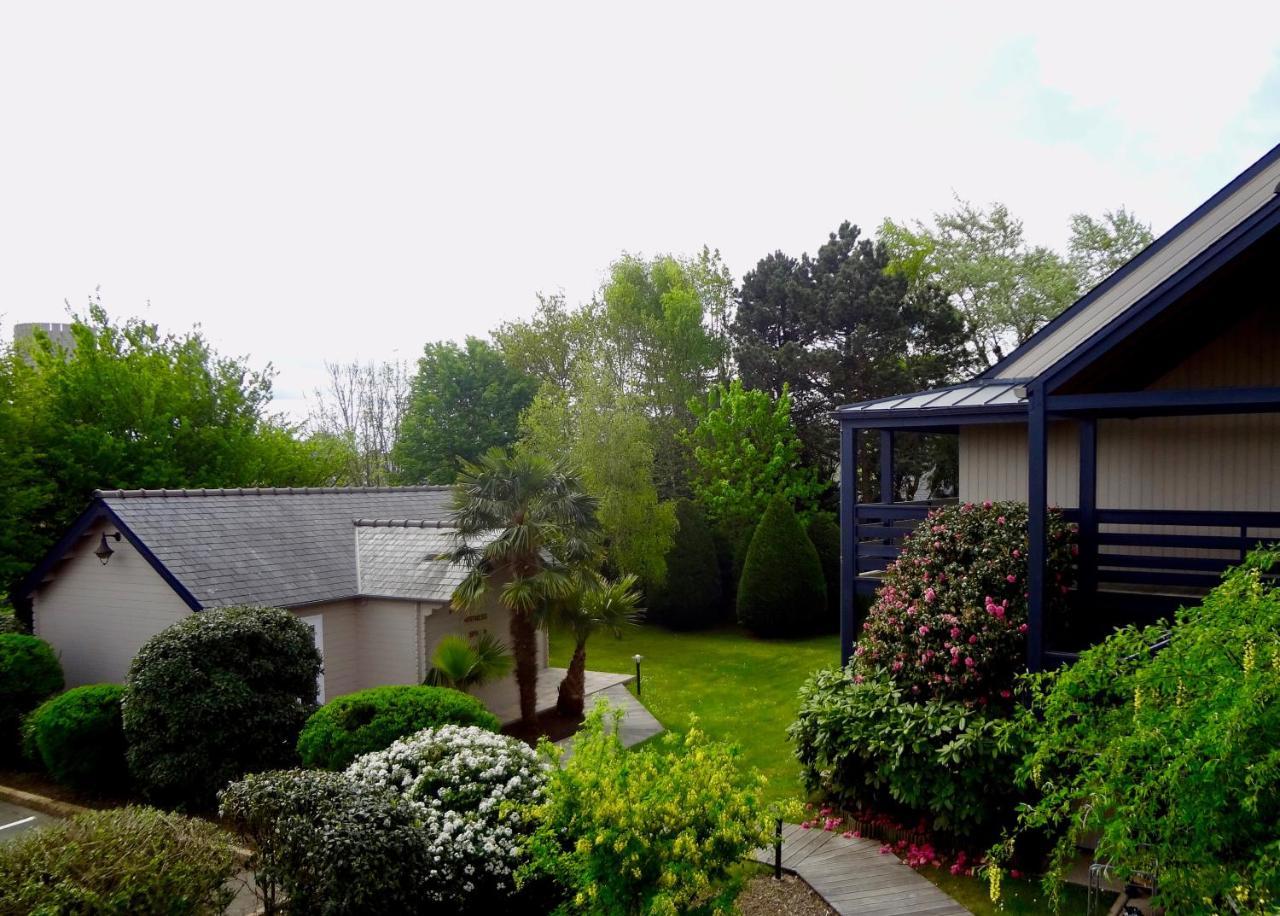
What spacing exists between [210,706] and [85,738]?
2.30 metres

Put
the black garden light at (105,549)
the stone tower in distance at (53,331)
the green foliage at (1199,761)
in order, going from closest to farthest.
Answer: the green foliage at (1199,761) < the black garden light at (105,549) < the stone tower in distance at (53,331)

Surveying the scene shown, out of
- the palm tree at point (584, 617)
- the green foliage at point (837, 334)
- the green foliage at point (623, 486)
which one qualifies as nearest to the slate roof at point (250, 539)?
the palm tree at point (584, 617)

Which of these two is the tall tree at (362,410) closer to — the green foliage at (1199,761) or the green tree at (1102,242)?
the green tree at (1102,242)

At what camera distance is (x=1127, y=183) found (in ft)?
86.5

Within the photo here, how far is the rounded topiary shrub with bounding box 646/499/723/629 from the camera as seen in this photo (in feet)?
72.3

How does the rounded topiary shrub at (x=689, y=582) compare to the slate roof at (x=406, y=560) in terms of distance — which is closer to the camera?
the slate roof at (x=406, y=560)

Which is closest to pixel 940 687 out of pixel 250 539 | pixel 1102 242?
pixel 250 539

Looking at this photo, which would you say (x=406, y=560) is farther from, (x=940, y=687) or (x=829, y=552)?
(x=829, y=552)

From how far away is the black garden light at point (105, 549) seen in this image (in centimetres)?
1234

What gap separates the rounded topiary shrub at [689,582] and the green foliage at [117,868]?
16.0 meters

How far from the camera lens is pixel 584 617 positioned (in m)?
Answer: 13.3

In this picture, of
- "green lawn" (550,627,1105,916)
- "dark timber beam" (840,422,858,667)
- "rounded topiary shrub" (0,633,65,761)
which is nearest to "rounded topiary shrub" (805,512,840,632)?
"green lawn" (550,627,1105,916)

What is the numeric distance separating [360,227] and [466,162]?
495cm

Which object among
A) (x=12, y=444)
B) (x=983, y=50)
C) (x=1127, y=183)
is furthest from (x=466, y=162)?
(x=1127, y=183)
